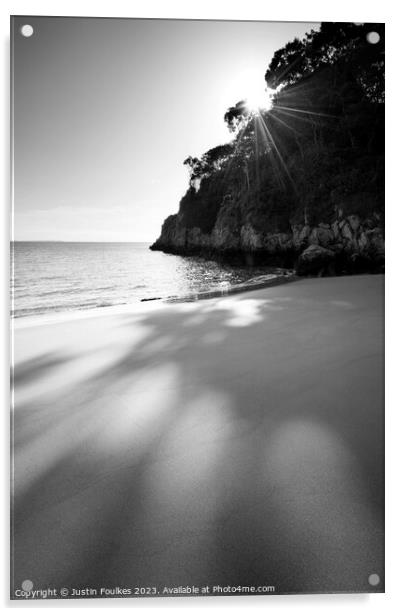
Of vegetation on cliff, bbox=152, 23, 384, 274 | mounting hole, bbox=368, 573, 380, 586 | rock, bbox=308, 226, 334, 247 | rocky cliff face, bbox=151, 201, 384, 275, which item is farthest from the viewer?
rock, bbox=308, 226, 334, 247

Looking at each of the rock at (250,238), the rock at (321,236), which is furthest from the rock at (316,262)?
the rock at (250,238)

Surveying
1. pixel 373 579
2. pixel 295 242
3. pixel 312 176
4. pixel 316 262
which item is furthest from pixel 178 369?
pixel 295 242

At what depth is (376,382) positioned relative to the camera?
5.73 feet

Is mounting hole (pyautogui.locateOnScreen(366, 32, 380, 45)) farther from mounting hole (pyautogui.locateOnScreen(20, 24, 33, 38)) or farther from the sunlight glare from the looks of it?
mounting hole (pyautogui.locateOnScreen(20, 24, 33, 38))

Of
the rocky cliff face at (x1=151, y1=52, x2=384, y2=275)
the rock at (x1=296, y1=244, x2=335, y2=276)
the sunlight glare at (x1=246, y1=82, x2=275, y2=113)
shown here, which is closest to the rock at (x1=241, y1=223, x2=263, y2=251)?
the rocky cliff face at (x1=151, y1=52, x2=384, y2=275)

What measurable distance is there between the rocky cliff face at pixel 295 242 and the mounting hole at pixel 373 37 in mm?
1013

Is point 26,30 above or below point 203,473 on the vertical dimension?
above

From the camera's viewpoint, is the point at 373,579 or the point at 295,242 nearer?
the point at 373,579

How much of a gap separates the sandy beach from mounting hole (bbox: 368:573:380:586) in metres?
0.04

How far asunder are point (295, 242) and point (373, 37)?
10.1 metres

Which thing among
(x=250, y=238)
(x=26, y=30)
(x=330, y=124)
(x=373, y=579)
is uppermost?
(x=250, y=238)

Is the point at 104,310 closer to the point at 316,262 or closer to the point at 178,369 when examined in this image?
the point at 178,369

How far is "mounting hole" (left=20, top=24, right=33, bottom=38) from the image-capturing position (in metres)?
1.83

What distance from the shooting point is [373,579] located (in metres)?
1.33
